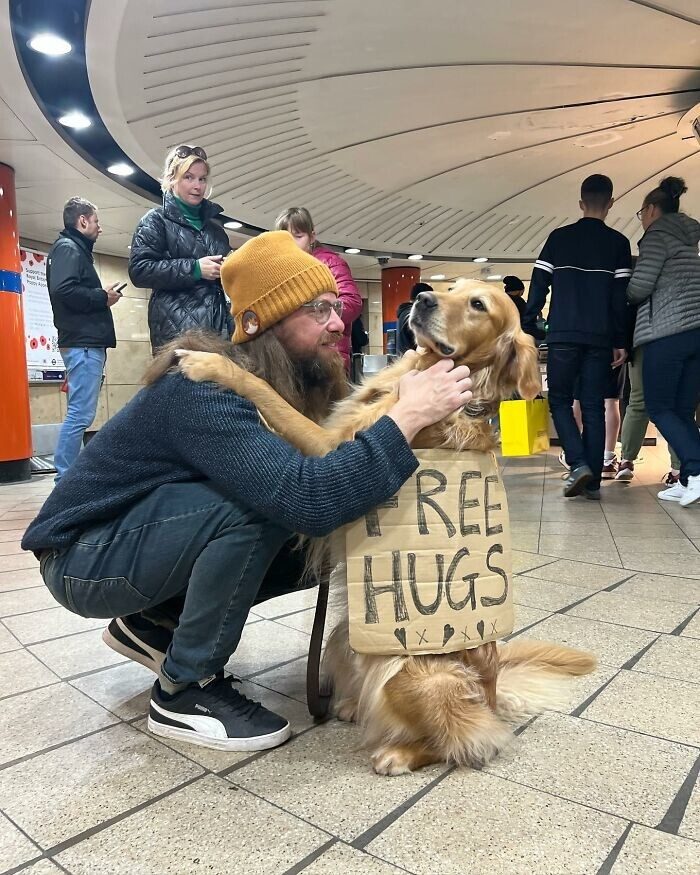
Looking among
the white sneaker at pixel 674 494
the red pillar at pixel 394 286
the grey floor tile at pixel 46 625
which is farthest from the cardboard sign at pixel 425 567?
the red pillar at pixel 394 286

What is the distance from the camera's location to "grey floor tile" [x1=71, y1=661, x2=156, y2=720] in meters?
1.49

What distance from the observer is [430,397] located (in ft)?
3.98

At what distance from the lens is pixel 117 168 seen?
230 inches

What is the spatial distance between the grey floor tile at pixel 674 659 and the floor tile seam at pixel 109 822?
1169mm

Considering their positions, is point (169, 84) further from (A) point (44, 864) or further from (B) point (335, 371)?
(A) point (44, 864)

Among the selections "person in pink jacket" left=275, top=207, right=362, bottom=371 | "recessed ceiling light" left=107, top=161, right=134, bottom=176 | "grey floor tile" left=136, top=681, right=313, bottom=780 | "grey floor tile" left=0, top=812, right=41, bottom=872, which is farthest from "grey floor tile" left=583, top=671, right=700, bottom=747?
"recessed ceiling light" left=107, top=161, right=134, bottom=176

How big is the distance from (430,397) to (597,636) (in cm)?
109

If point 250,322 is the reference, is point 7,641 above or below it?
below

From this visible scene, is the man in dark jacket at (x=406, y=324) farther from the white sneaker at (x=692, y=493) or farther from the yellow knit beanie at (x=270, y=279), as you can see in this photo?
the white sneaker at (x=692, y=493)

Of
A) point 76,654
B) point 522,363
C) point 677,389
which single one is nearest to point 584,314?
point 677,389

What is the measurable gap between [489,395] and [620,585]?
1.35m

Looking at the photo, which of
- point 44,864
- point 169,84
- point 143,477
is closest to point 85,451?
point 143,477

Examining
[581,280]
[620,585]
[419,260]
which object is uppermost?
[419,260]

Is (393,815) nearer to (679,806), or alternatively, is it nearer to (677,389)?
(679,806)
